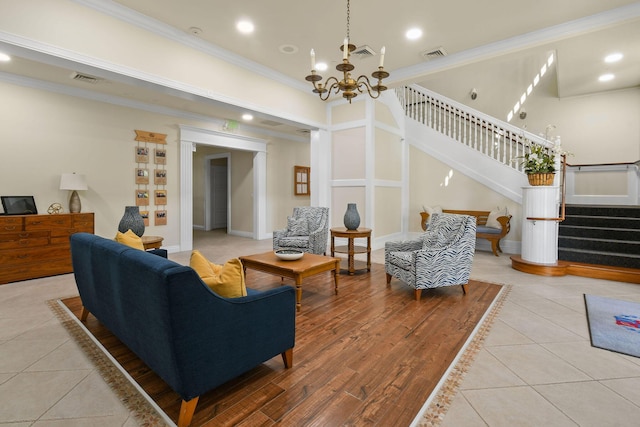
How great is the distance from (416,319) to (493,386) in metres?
0.99

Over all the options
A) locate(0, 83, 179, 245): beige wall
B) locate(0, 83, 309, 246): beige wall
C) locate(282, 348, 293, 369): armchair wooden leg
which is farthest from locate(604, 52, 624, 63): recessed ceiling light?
locate(0, 83, 179, 245): beige wall

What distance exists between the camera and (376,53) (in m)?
4.47

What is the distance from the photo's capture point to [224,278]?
1692mm

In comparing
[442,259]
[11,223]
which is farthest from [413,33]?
[11,223]

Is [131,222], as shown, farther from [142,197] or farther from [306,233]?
[306,233]

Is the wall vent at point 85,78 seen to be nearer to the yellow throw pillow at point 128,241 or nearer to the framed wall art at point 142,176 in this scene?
the framed wall art at point 142,176

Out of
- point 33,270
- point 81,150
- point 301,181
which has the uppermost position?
point 81,150

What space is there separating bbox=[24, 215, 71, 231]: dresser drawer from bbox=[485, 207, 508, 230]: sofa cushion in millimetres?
6951

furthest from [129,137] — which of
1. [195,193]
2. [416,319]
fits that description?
[416,319]

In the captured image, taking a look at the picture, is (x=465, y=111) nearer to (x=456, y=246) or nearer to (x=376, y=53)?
(x=376, y=53)

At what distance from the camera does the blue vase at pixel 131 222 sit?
4.17 meters

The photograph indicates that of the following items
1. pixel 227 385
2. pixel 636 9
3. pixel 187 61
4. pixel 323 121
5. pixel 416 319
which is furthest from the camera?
pixel 323 121

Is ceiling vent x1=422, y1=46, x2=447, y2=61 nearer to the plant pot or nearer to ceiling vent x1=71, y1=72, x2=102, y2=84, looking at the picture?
the plant pot

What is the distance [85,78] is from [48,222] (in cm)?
214
